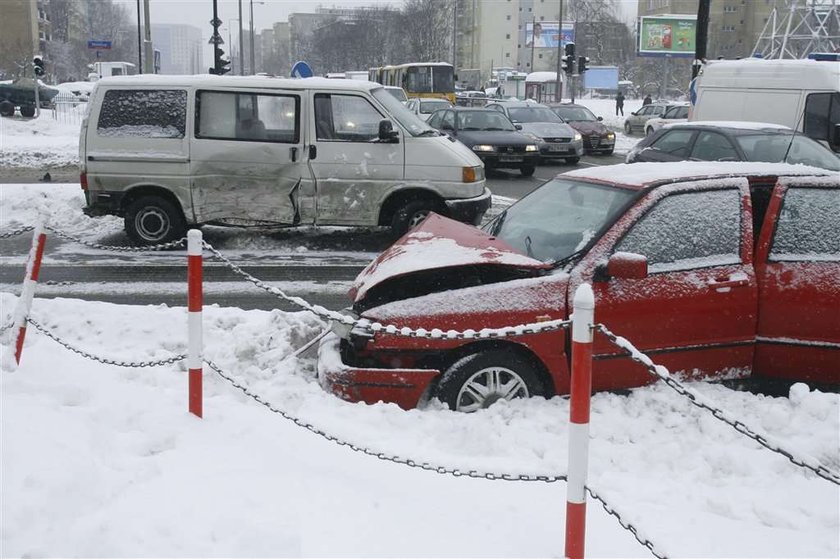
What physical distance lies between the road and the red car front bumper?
3300 millimetres

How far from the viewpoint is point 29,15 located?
9831 centimetres

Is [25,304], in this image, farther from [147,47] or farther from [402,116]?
[147,47]

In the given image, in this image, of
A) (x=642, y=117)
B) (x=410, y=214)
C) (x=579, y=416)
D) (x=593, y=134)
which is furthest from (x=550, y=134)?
(x=579, y=416)

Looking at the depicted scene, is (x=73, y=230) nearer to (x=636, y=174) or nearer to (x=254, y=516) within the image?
(x=636, y=174)

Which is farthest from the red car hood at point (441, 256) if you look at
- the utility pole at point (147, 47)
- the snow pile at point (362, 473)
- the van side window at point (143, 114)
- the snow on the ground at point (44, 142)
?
the utility pole at point (147, 47)

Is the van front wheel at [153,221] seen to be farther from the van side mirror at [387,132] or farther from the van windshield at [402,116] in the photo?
the van windshield at [402,116]

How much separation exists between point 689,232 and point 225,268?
6.40m

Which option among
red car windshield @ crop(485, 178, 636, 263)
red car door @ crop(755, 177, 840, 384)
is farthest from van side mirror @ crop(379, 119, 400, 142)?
red car door @ crop(755, 177, 840, 384)

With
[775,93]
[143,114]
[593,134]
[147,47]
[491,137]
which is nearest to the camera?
[143,114]

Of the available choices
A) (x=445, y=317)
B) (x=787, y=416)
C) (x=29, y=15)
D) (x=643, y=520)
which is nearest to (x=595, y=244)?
(x=445, y=317)

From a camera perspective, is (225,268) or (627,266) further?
(225,268)

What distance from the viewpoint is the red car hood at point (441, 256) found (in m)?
5.37

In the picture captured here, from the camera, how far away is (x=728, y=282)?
547cm

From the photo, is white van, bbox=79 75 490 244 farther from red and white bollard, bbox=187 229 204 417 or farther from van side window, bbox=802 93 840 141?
van side window, bbox=802 93 840 141
